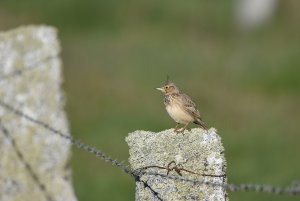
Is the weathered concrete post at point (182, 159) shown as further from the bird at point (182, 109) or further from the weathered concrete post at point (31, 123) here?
the weathered concrete post at point (31, 123)

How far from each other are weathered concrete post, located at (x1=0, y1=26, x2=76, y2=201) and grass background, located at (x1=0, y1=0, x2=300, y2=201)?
3867mm

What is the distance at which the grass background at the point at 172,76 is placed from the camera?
14812mm

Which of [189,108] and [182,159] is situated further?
[189,108]

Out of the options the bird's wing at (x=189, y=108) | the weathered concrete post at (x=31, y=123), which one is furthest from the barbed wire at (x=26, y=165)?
the bird's wing at (x=189, y=108)

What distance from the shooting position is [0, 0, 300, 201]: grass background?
14.8 metres

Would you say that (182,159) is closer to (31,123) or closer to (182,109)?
(182,109)

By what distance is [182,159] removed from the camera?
6.77 metres

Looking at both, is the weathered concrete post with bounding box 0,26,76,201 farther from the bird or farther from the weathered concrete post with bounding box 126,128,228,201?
the weathered concrete post with bounding box 126,128,228,201

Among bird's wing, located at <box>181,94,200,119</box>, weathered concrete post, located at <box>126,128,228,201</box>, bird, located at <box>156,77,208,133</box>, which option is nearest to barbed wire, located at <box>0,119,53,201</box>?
bird, located at <box>156,77,208,133</box>

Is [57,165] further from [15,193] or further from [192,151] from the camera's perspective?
[192,151]

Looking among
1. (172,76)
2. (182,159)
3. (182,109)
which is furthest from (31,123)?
(172,76)

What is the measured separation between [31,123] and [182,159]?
2914mm

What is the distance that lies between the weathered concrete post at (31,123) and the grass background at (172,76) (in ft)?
12.7

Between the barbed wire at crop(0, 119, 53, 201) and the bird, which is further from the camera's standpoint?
the barbed wire at crop(0, 119, 53, 201)
